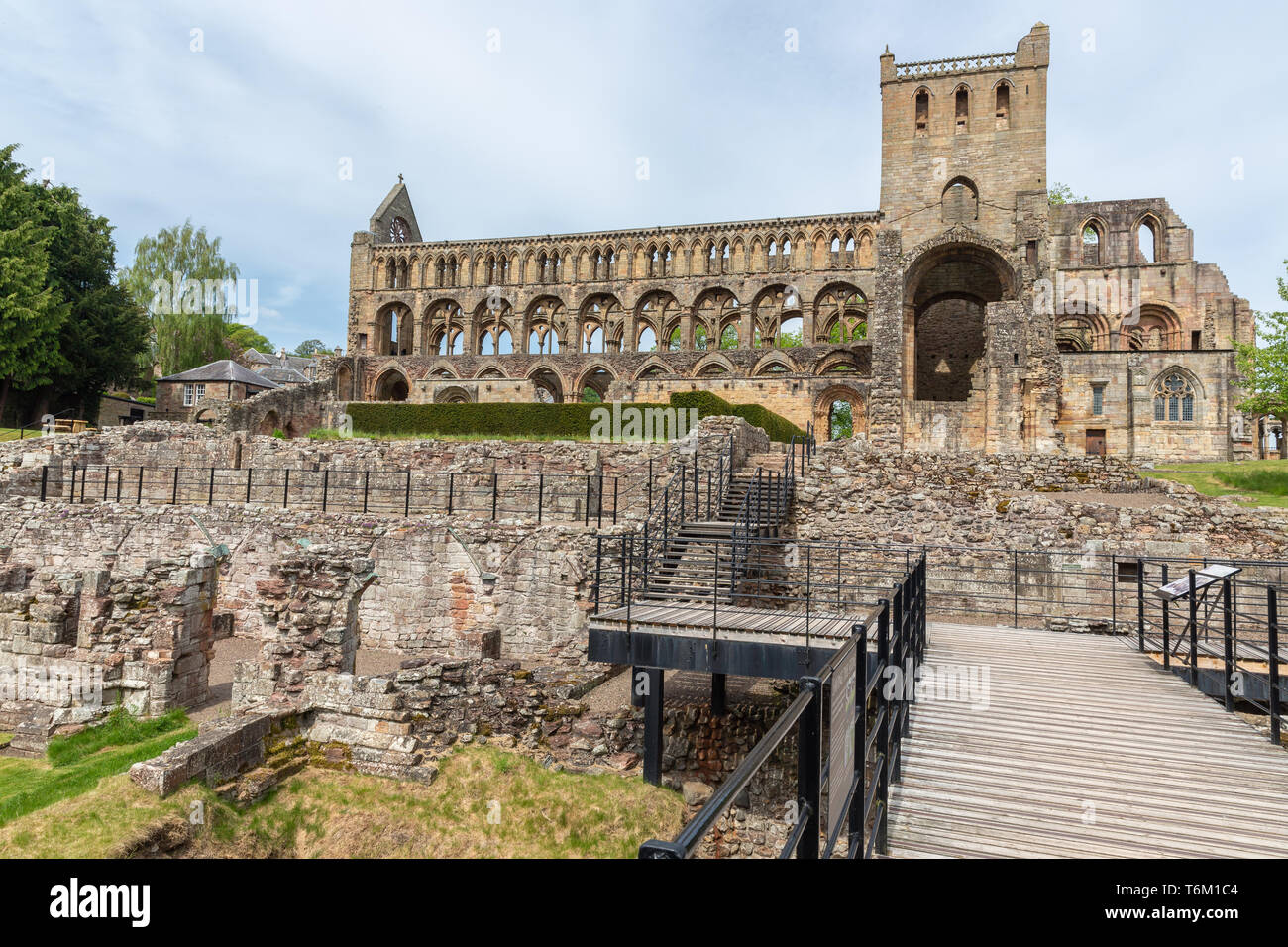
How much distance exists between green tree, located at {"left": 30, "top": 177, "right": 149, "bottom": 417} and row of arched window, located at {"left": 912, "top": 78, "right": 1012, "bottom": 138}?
40.6m

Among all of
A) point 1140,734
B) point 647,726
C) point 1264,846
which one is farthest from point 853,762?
point 647,726

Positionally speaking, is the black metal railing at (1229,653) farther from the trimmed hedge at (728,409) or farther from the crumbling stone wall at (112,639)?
the trimmed hedge at (728,409)

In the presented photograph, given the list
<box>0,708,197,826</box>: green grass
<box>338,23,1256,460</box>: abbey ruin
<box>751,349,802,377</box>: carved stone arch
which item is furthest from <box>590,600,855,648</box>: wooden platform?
<box>751,349,802,377</box>: carved stone arch

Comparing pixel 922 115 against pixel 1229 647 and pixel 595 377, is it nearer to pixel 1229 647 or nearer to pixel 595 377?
pixel 595 377

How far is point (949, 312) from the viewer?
117 feet

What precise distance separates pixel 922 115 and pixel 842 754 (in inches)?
1484

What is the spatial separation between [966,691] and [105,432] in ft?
96.3

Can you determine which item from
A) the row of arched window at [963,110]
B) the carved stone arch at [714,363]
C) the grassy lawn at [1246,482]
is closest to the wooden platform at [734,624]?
the grassy lawn at [1246,482]

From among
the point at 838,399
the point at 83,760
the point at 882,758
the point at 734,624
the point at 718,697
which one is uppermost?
the point at 838,399

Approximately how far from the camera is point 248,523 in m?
17.2

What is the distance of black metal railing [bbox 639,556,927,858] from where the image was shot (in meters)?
2.10

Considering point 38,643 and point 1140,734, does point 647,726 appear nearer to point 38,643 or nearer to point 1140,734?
point 1140,734

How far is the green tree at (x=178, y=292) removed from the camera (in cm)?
4706

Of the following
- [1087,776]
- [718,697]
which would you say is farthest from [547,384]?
[1087,776]
